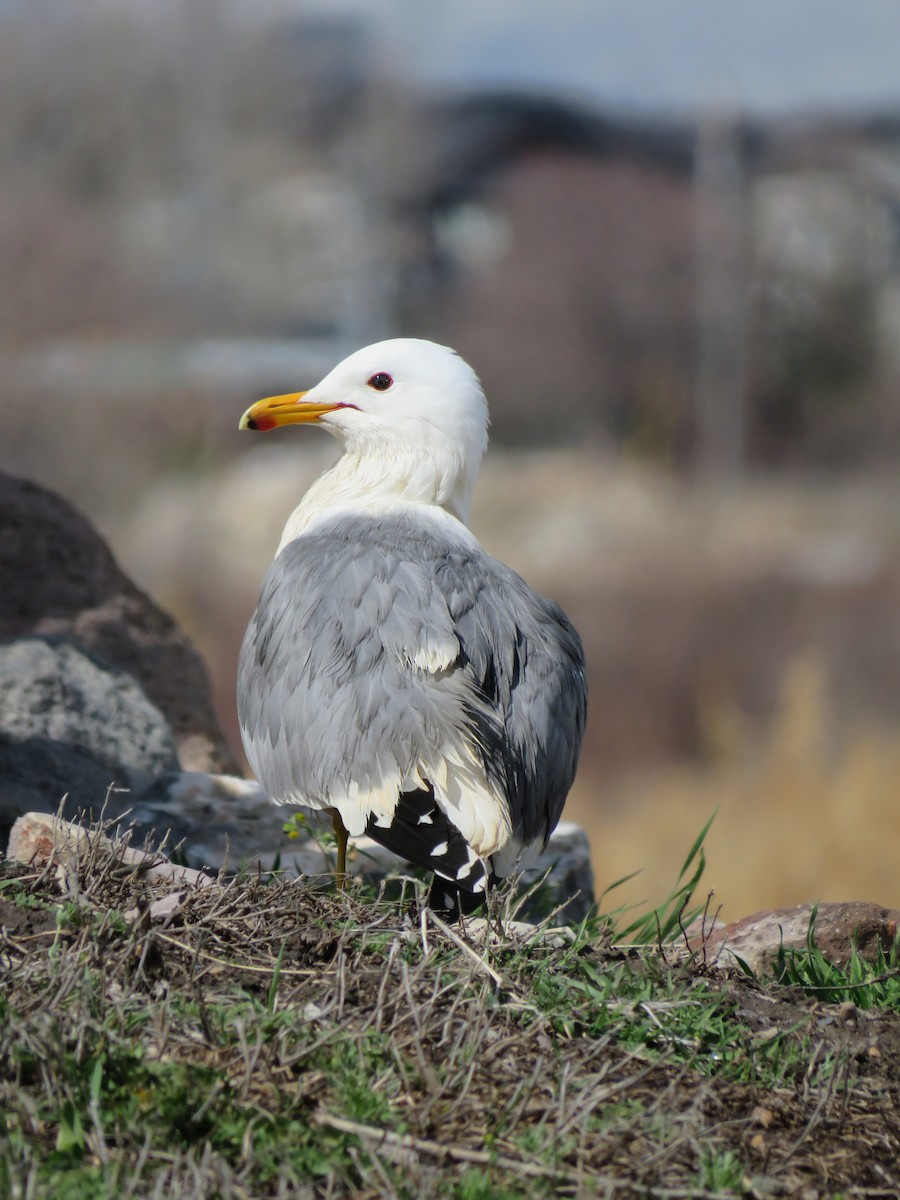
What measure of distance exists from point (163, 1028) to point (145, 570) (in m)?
17.6

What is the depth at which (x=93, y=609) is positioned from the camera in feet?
19.5

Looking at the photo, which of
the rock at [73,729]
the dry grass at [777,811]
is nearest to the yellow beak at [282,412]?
the rock at [73,729]

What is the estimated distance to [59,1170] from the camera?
7.50ft

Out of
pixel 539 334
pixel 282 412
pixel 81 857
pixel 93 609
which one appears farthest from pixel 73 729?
pixel 539 334

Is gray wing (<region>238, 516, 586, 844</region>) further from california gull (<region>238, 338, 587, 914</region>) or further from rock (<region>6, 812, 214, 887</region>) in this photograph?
rock (<region>6, 812, 214, 887</region>)

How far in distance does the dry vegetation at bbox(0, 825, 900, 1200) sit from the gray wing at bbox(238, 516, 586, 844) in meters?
0.55

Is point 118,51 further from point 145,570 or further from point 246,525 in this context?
point 145,570

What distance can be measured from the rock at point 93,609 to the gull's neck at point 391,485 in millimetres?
1439

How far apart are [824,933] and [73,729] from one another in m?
2.64

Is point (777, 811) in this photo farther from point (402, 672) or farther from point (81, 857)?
point (81, 857)

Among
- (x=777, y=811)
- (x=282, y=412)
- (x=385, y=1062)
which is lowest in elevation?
(x=385, y=1062)

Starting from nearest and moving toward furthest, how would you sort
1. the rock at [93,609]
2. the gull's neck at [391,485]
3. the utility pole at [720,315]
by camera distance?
1. the gull's neck at [391,485]
2. the rock at [93,609]
3. the utility pole at [720,315]

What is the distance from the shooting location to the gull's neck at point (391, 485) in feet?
15.4

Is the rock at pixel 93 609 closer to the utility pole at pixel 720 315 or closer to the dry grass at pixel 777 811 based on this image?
the dry grass at pixel 777 811
